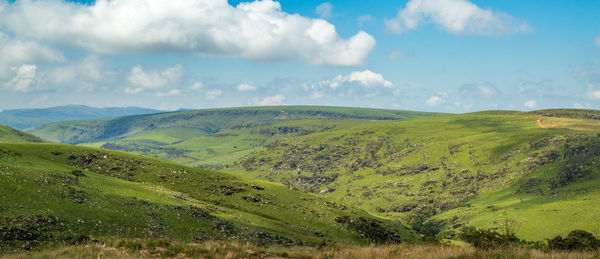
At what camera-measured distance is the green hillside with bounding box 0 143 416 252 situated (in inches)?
1372

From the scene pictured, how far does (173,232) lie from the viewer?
141 feet

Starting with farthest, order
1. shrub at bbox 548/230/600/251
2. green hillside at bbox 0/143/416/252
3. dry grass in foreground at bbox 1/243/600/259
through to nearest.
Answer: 1. shrub at bbox 548/230/600/251
2. green hillside at bbox 0/143/416/252
3. dry grass in foreground at bbox 1/243/600/259

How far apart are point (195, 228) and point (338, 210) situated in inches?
2025

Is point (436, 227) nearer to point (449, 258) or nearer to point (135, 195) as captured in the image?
point (135, 195)

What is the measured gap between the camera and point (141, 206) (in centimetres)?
4950

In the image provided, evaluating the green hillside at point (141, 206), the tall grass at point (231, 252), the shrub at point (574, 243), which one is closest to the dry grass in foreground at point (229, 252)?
the tall grass at point (231, 252)

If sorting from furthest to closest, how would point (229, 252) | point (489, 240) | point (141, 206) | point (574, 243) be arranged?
point (574, 243) → point (141, 206) → point (489, 240) → point (229, 252)

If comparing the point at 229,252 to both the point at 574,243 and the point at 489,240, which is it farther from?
the point at 574,243

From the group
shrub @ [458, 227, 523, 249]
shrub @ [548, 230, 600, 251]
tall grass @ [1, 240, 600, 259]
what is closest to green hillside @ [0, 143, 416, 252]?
tall grass @ [1, 240, 600, 259]

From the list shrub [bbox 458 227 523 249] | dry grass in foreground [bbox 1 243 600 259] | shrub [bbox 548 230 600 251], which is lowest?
shrub [bbox 548 230 600 251]

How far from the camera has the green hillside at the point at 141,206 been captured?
34.8m

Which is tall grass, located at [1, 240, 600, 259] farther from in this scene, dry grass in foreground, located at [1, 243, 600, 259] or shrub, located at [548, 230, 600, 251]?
shrub, located at [548, 230, 600, 251]

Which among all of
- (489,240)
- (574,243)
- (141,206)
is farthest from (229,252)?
(574,243)

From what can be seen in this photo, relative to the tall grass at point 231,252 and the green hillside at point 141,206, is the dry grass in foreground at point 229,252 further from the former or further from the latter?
the green hillside at point 141,206
